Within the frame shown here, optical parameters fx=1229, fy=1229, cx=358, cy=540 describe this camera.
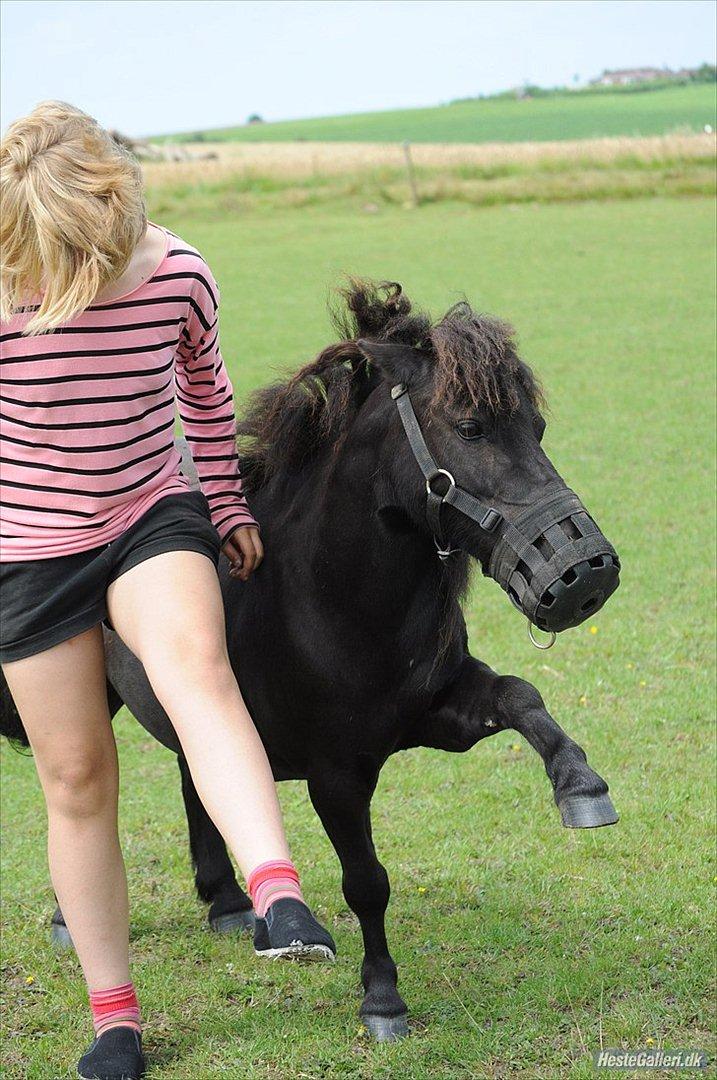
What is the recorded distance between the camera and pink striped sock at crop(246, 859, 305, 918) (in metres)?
2.34

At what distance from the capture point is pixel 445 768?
554 cm

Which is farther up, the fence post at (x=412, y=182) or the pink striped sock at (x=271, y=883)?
the fence post at (x=412, y=182)

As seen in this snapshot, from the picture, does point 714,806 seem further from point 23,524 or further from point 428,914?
point 23,524

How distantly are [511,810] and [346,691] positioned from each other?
1.98 m

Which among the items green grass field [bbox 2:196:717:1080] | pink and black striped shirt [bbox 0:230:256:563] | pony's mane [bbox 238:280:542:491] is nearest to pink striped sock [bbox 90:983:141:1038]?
green grass field [bbox 2:196:717:1080]

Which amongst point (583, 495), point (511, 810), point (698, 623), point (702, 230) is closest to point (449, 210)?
point (702, 230)

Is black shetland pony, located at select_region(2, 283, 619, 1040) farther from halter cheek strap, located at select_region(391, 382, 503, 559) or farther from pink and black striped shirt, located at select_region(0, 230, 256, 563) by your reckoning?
pink and black striped shirt, located at select_region(0, 230, 256, 563)

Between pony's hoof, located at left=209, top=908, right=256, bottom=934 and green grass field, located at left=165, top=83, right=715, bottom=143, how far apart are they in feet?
37.5

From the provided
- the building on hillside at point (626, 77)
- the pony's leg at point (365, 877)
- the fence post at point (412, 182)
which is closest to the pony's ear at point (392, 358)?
the pony's leg at point (365, 877)

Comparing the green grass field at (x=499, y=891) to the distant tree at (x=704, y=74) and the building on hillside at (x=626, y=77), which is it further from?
the building on hillside at (x=626, y=77)

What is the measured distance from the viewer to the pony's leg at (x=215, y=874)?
4.41m

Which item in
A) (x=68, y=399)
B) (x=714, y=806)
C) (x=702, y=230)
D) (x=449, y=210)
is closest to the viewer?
(x=68, y=399)

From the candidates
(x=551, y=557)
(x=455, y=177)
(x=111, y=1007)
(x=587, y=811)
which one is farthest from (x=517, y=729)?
(x=455, y=177)

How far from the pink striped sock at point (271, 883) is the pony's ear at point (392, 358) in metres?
1.28
